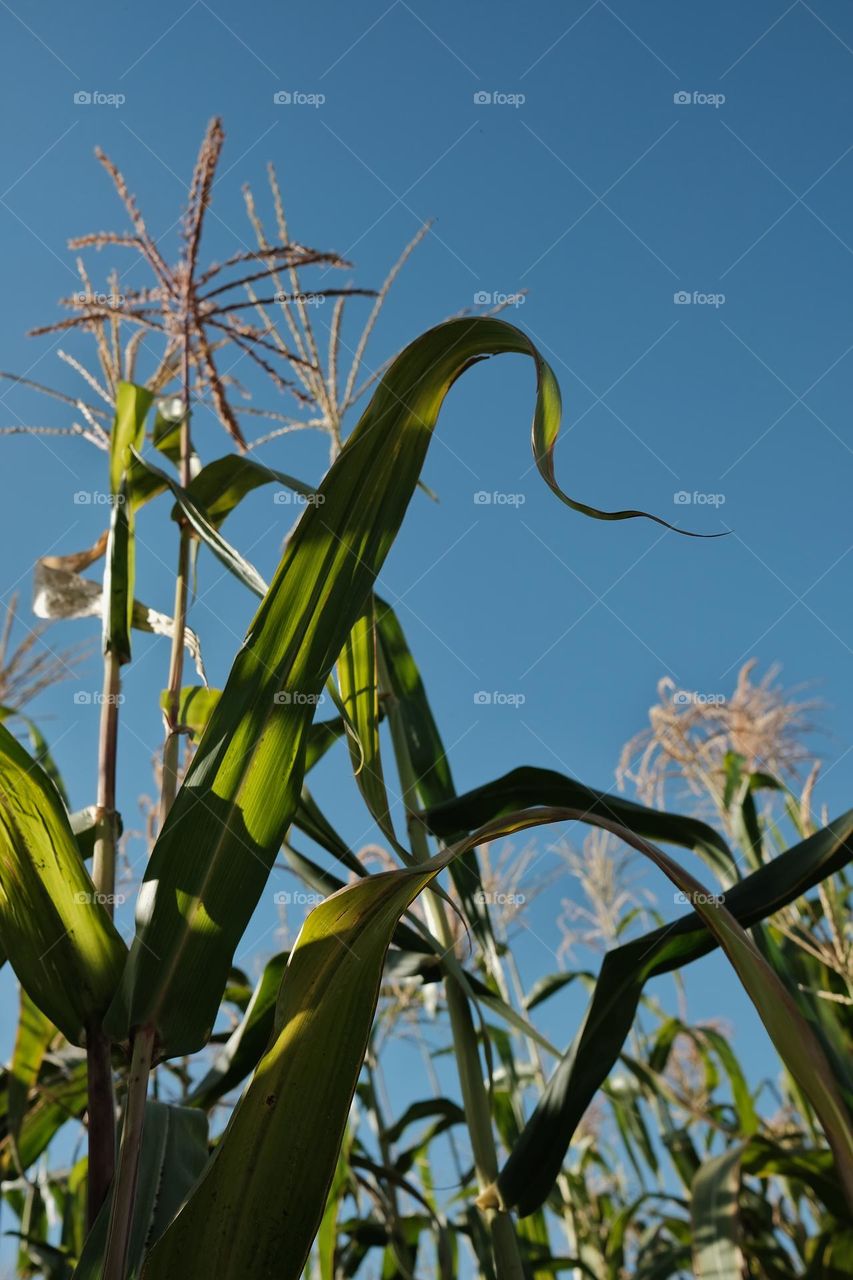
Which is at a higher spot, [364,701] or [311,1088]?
[364,701]

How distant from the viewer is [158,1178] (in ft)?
2.59

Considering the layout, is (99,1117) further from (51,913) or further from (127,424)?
(127,424)

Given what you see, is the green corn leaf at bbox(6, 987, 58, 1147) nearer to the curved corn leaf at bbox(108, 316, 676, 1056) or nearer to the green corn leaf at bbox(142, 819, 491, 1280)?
the curved corn leaf at bbox(108, 316, 676, 1056)

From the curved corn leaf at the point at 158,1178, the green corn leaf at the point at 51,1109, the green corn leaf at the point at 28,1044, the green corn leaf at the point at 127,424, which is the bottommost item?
the curved corn leaf at the point at 158,1178

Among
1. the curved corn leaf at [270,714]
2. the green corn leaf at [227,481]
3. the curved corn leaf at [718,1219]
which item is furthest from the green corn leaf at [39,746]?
the curved corn leaf at [718,1219]

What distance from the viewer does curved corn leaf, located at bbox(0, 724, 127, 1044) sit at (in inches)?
30.9

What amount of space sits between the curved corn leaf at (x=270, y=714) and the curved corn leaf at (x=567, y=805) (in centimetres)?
35

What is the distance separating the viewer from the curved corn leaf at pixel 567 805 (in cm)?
107

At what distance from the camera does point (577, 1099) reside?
0.94 m

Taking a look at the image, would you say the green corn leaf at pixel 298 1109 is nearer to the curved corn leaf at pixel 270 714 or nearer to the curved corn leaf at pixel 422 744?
the curved corn leaf at pixel 270 714

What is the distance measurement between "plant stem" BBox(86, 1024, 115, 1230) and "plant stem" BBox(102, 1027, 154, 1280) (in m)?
0.10

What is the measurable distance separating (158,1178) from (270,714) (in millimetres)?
396

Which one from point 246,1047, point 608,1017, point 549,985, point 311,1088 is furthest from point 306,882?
point 549,985

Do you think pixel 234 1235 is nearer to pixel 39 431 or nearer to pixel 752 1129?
pixel 39 431
